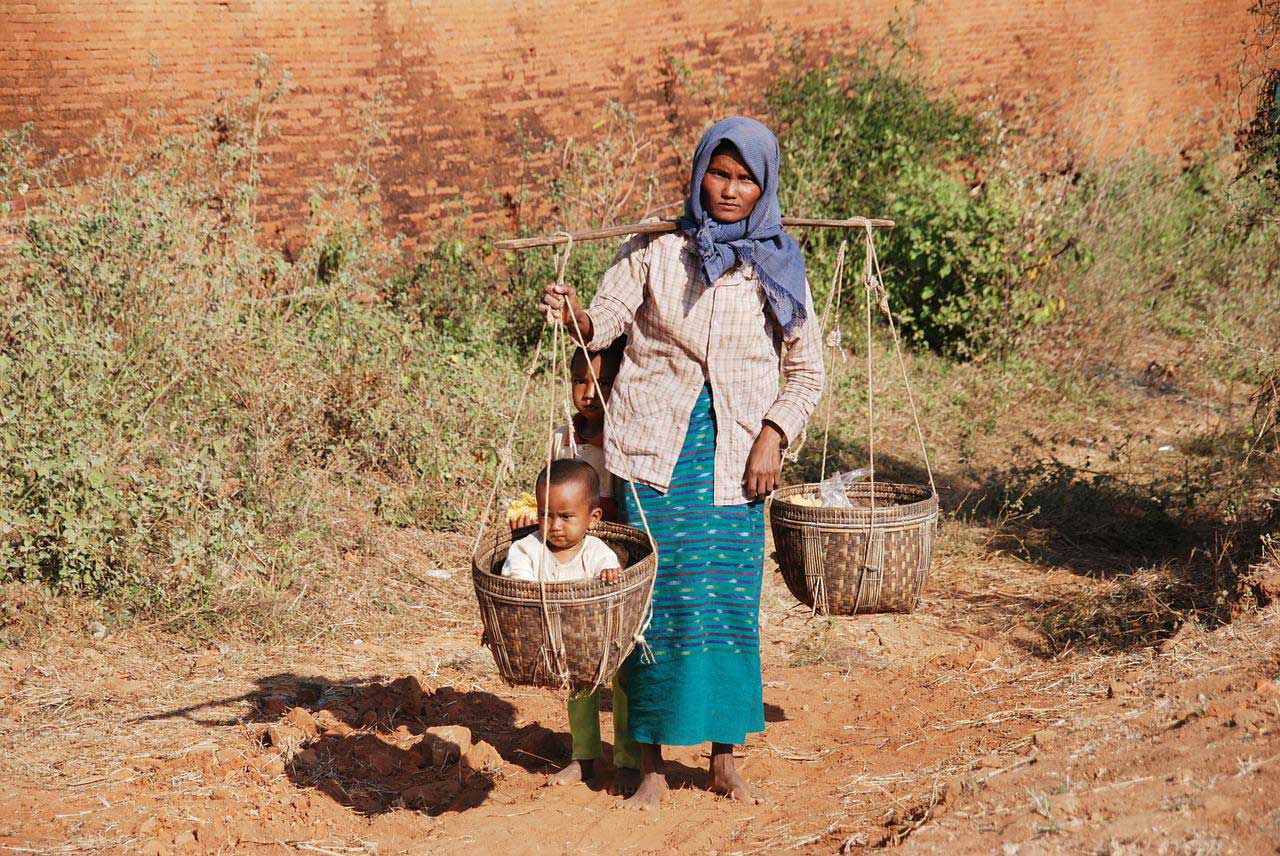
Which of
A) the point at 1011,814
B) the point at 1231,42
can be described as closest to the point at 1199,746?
the point at 1011,814

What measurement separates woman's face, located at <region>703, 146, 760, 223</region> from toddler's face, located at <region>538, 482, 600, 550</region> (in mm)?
900

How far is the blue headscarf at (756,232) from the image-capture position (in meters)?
3.56

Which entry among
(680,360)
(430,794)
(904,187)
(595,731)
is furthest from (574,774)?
(904,187)

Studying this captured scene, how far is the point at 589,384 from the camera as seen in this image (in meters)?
3.80

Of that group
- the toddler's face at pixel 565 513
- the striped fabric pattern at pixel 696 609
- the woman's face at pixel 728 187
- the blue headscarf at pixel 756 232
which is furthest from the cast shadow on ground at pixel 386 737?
the woman's face at pixel 728 187

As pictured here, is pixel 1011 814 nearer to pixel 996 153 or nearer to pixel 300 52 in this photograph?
pixel 300 52

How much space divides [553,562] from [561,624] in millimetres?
338

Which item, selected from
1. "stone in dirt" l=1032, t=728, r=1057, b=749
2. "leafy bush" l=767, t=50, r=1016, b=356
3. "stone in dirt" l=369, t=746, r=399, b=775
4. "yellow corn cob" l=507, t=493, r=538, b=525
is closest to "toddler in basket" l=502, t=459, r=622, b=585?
"yellow corn cob" l=507, t=493, r=538, b=525

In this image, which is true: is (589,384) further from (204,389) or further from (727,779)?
(204,389)

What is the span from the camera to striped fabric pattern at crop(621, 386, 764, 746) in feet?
11.9

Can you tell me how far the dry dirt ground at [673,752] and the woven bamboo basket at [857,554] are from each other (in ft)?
1.88

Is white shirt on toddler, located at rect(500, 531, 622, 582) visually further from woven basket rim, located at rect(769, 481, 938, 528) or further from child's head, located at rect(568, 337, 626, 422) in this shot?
woven basket rim, located at rect(769, 481, 938, 528)

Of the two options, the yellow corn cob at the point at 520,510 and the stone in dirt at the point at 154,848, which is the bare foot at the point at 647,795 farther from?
the stone in dirt at the point at 154,848

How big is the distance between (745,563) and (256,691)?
217cm
